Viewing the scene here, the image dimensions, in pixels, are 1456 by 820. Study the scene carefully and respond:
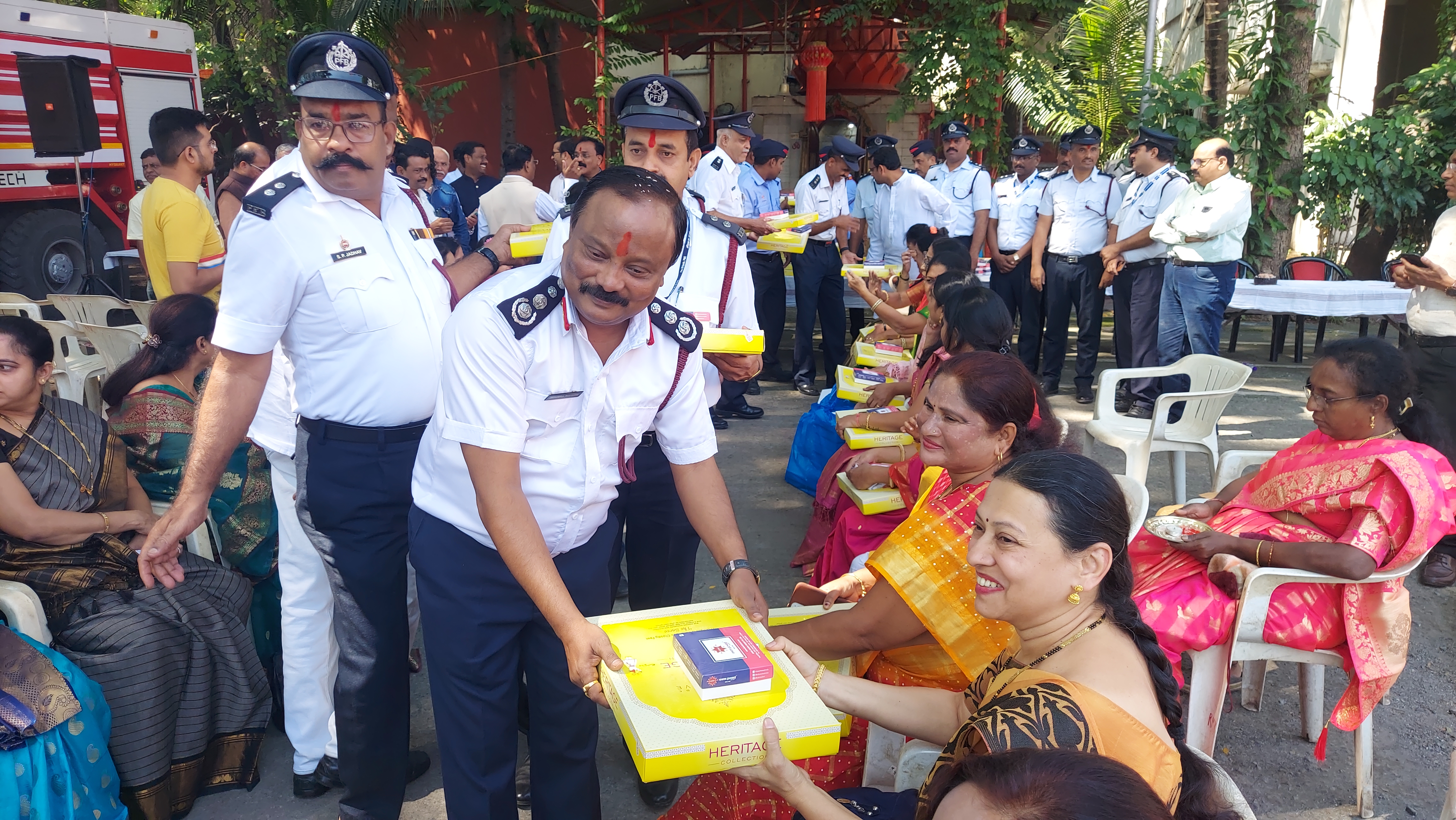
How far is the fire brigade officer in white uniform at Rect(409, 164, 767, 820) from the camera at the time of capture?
1.65 metres

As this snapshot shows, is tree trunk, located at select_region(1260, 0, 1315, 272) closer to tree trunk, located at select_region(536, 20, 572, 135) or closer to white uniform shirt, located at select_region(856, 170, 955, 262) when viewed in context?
white uniform shirt, located at select_region(856, 170, 955, 262)

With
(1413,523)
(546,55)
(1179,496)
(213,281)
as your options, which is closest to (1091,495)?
(1413,523)

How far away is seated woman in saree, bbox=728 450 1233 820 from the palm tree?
1053cm

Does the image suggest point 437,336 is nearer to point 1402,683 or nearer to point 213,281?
point 213,281

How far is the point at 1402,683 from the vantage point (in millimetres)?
3285

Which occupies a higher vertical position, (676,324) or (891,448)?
(676,324)

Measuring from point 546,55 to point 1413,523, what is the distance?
41.6ft

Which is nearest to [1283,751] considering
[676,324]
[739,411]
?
[676,324]

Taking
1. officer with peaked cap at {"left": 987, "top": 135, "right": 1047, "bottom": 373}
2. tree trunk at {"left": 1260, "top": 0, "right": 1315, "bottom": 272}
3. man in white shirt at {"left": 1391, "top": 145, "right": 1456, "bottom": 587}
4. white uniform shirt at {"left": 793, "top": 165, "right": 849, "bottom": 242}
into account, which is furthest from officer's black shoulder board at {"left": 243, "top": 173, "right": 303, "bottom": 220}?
tree trunk at {"left": 1260, "top": 0, "right": 1315, "bottom": 272}

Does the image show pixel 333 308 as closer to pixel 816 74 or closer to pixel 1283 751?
pixel 1283 751

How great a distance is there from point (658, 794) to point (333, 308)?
5.18 ft

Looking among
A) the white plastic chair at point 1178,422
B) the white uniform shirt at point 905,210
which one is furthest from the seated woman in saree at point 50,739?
the white uniform shirt at point 905,210

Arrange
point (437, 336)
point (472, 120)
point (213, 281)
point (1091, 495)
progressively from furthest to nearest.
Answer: point (472, 120), point (213, 281), point (437, 336), point (1091, 495)

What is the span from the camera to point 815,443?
4.82 m
